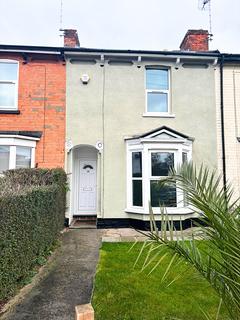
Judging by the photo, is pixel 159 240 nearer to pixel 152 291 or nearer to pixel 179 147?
pixel 152 291

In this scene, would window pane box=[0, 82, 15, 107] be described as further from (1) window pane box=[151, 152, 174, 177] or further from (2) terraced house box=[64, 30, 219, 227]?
(1) window pane box=[151, 152, 174, 177]

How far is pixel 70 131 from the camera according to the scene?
9.48m

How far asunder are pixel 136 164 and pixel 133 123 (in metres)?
1.68

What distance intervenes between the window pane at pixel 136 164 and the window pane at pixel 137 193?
30cm

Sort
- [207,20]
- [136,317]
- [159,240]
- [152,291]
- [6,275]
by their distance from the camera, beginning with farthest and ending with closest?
1. [207,20]
2. [152,291]
3. [6,275]
4. [136,317]
5. [159,240]

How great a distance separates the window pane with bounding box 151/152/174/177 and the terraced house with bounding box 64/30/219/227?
0.04 m

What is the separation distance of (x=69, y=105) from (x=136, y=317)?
7.88 meters

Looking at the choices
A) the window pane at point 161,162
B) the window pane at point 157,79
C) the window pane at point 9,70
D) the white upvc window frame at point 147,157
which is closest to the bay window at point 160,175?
the window pane at point 161,162

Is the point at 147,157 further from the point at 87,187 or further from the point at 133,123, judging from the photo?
the point at 87,187

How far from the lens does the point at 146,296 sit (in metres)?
4.05

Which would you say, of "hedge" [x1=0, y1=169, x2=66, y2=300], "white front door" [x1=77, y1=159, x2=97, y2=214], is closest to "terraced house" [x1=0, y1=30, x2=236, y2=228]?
"white front door" [x1=77, y1=159, x2=97, y2=214]

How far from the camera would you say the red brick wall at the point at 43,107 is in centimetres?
939

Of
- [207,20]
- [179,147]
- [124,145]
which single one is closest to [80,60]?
[124,145]

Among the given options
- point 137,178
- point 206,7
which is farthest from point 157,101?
point 206,7
